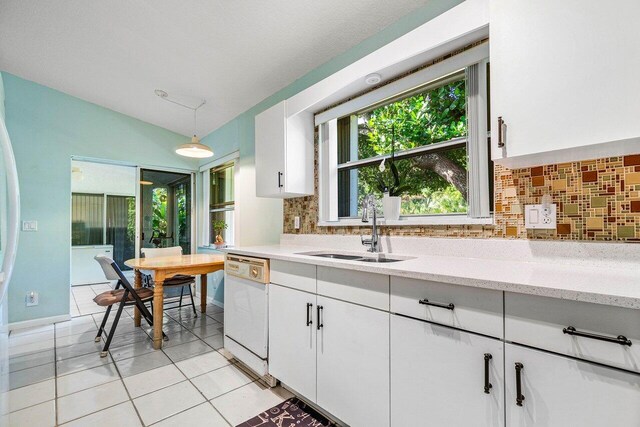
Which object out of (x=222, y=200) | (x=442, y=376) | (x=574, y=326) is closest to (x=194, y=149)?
(x=222, y=200)

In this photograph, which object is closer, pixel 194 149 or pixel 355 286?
pixel 355 286

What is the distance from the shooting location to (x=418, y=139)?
204 centimetres

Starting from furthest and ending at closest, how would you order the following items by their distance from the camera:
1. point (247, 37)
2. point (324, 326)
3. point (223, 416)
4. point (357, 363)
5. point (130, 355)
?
point (130, 355)
point (247, 37)
point (223, 416)
point (324, 326)
point (357, 363)

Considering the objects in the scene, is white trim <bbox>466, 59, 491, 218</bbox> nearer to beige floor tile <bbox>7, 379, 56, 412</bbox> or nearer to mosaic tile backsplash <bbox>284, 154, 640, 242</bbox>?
mosaic tile backsplash <bbox>284, 154, 640, 242</bbox>

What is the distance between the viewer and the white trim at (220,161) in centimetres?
378

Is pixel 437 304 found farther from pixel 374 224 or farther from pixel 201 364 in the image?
pixel 201 364

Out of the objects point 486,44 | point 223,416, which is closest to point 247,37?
point 486,44

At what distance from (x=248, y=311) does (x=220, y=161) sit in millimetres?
2631

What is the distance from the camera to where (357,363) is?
1410 millimetres

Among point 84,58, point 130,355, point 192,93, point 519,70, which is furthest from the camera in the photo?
point 192,93

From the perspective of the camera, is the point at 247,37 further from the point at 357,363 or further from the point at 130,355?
the point at 130,355

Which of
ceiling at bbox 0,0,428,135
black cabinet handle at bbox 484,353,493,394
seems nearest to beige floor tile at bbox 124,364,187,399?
black cabinet handle at bbox 484,353,493,394

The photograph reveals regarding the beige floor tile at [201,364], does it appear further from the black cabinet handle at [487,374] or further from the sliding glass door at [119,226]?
the sliding glass door at [119,226]

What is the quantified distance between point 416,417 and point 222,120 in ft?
12.8
